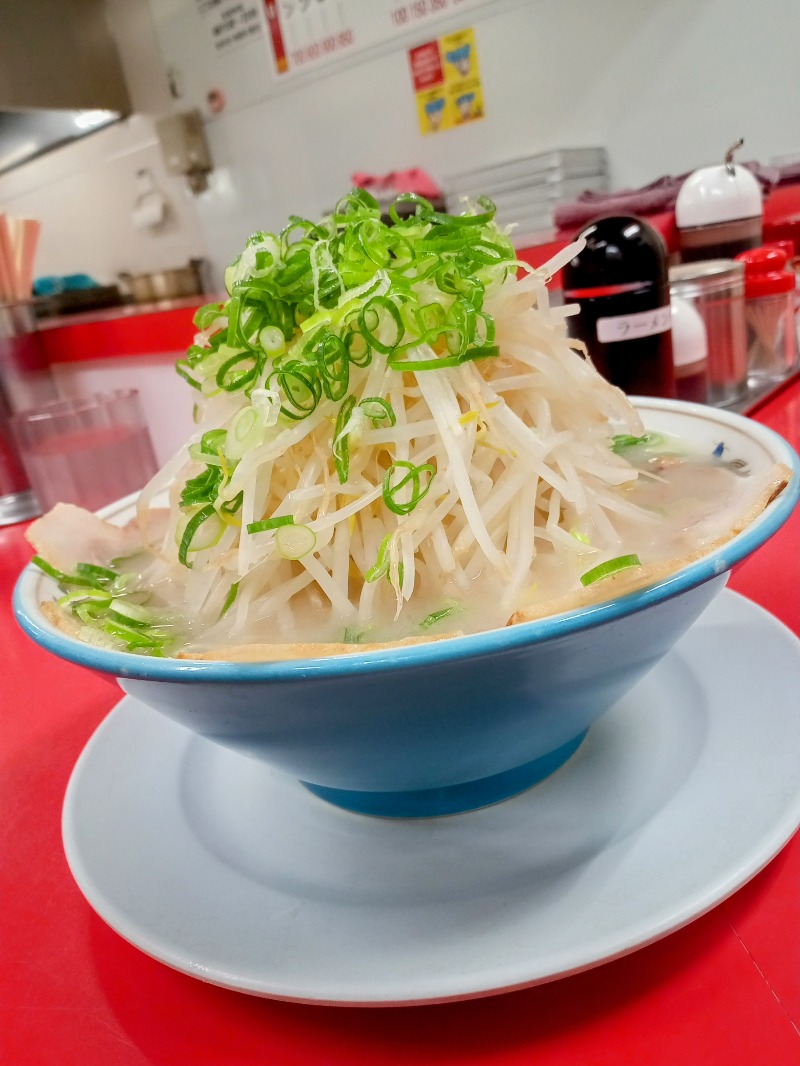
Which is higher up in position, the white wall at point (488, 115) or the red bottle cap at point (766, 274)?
the white wall at point (488, 115)

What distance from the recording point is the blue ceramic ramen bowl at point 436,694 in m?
0.41

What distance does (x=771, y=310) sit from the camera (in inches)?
64.8

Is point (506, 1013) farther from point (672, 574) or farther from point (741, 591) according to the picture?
point (741, 591)

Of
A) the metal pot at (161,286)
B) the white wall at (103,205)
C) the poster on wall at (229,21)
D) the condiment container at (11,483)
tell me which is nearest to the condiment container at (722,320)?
the condiment container at (11,483)

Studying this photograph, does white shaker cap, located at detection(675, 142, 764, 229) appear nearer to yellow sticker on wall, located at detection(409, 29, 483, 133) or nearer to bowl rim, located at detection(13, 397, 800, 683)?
bowl rim, located at detection(13, 397, 800, 683)

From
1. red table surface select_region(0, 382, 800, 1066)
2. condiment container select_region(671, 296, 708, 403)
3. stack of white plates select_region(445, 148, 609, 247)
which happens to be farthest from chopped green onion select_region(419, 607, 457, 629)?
stack of white plates select_region(445, 148, 609, 247)

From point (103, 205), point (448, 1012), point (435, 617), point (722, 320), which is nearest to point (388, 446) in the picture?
point (435, 617)

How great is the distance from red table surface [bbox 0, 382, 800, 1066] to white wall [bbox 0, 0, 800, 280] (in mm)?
3852

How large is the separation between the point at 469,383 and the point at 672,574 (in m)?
0.21

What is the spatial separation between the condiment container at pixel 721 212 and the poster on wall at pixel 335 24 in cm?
246

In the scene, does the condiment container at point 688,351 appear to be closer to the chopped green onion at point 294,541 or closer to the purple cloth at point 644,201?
the chopped green onion at point 294,541

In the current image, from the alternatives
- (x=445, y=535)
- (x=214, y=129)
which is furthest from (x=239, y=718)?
(x=214, y=129)

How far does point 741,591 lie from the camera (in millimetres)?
872

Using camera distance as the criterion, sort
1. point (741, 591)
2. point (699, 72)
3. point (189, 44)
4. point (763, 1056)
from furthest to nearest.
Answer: point (189, 44)
point (699, 72)
point (741, 591)
point (763, 1056)
